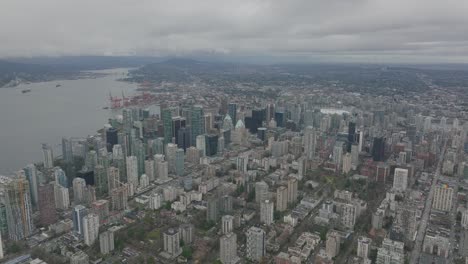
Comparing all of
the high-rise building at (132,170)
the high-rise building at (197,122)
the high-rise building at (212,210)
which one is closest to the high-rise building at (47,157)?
the high-rise building at (132,170)

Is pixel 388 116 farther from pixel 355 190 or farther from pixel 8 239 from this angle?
pixel 8 239

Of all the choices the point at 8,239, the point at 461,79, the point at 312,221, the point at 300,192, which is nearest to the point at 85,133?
the point at 8,239

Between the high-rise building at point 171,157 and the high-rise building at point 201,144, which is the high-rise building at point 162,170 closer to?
the high-rise building at point 171,157

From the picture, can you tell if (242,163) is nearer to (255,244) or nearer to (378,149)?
(378,149)

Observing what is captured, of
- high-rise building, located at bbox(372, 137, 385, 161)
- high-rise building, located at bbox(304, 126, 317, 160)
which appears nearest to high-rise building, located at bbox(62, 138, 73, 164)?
high-rise building, located at bbox(304, 126, 317, 160)

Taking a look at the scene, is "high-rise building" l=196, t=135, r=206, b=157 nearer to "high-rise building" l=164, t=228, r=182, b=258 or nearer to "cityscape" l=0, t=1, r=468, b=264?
"cityscape" l=0, t=1, r=468, b=264

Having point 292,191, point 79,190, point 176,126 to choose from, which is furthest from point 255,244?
point 176,126
